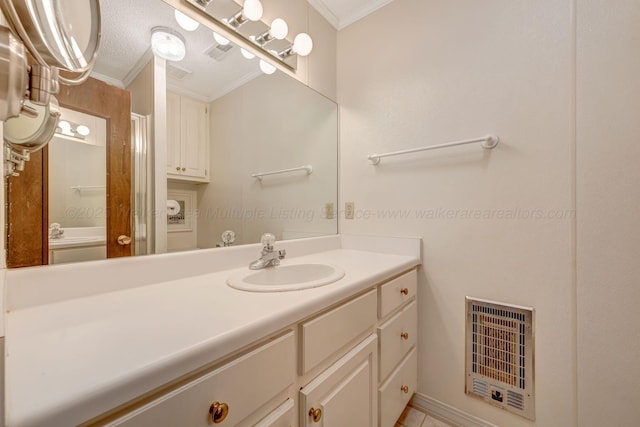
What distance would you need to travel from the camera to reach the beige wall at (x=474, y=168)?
1.00 metres

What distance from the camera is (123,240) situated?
808 mm

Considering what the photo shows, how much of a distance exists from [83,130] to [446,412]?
1.87 metres

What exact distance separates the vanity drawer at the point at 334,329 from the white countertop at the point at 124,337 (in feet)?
0.15

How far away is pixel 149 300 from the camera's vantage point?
0.69 meters

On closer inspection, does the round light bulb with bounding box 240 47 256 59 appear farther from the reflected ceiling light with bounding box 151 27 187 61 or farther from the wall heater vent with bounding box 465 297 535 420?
the wall heater vent with bounding box 465 297 535 420

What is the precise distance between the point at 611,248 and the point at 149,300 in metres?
1.54

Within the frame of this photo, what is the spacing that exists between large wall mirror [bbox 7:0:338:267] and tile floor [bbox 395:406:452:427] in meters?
1.10

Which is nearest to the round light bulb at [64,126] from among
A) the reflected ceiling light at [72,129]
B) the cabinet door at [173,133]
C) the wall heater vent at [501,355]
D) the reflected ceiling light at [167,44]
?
the reflected ceiling light at [72,129]

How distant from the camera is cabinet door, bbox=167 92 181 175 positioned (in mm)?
920

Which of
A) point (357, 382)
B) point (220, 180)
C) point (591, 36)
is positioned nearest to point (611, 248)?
point (591, 36)

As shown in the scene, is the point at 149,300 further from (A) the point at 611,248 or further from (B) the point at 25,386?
(A) the point at 611,248

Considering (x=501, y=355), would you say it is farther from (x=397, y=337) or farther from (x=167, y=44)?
(x=167, y=44)

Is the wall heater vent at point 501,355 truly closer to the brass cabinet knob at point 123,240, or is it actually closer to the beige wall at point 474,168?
the beige wall at point 474,168

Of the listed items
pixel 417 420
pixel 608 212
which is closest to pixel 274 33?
pixel 608 212
